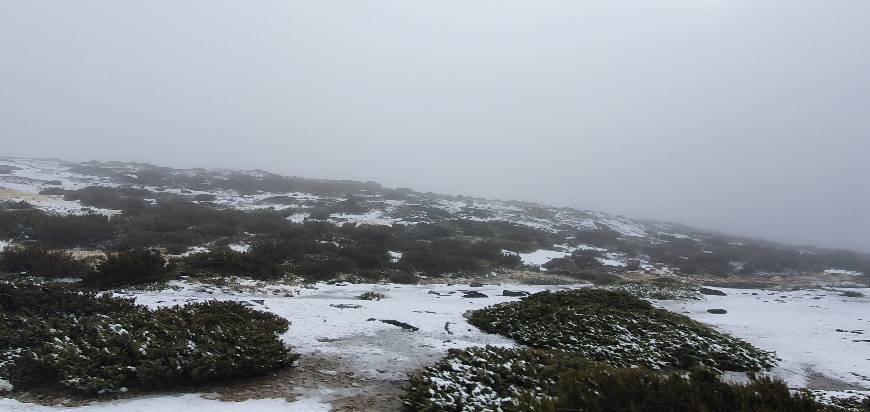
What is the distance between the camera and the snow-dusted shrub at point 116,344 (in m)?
5.82

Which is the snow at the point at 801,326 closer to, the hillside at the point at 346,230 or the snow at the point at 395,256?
the hillside at the point at 346,230

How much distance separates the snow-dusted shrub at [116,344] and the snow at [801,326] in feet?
32.3

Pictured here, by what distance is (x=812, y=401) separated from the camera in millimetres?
4578

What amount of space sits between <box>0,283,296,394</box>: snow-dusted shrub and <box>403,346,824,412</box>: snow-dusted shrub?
9.16 feet

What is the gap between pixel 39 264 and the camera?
481 inches

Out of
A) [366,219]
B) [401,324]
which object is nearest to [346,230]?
[366,219]

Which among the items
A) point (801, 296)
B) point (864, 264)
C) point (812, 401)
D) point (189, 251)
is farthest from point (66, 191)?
point (864, 264)

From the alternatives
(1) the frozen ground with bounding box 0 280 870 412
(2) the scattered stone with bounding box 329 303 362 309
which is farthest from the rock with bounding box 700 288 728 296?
(2) the scattered stone with bounding box 329 303 362 309

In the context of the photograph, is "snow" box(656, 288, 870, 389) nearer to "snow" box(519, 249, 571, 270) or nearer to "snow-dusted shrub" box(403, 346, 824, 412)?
"snow-dusted shrub" box(403, 346, 824, 412)

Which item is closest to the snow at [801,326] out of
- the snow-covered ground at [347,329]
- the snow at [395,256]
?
the snow-covered ground at [347,329]

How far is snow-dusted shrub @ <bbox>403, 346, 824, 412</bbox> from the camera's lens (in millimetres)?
4590

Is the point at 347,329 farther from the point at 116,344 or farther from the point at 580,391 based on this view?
the point at 580,391

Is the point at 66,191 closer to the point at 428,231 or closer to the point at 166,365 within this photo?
the point at 428,231

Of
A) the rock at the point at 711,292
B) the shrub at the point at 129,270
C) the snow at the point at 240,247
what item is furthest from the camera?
the rock at the point at 711,292
